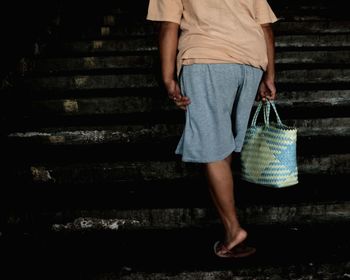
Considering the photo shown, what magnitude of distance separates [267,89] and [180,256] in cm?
103

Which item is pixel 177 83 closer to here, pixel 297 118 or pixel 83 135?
pixel 83 135

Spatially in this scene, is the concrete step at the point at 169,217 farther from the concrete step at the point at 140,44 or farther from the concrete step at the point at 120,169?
the concrete step at the point at 140,44

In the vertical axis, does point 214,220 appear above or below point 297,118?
below

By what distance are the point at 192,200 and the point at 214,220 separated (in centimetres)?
17

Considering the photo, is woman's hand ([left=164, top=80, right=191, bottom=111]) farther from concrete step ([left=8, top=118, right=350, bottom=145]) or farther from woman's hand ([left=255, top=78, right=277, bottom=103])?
concrete step ([left=8, top=118, right=350, bottom=145])

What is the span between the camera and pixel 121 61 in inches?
136

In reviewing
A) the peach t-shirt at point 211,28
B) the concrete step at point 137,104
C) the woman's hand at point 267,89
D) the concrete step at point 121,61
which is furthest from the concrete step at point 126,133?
the concrete step at point 121,61

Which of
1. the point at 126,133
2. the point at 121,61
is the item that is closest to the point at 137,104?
the point at 126,133

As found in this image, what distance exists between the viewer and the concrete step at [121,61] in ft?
11.2

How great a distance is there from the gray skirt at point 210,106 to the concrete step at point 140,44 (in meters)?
2.19

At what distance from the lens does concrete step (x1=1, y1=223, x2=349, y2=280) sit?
1744 mm

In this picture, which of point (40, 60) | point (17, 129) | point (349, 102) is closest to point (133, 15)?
point (40, 60)

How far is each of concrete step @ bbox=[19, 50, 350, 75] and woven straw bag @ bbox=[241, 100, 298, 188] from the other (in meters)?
1.70

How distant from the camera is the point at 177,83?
5.66ft
